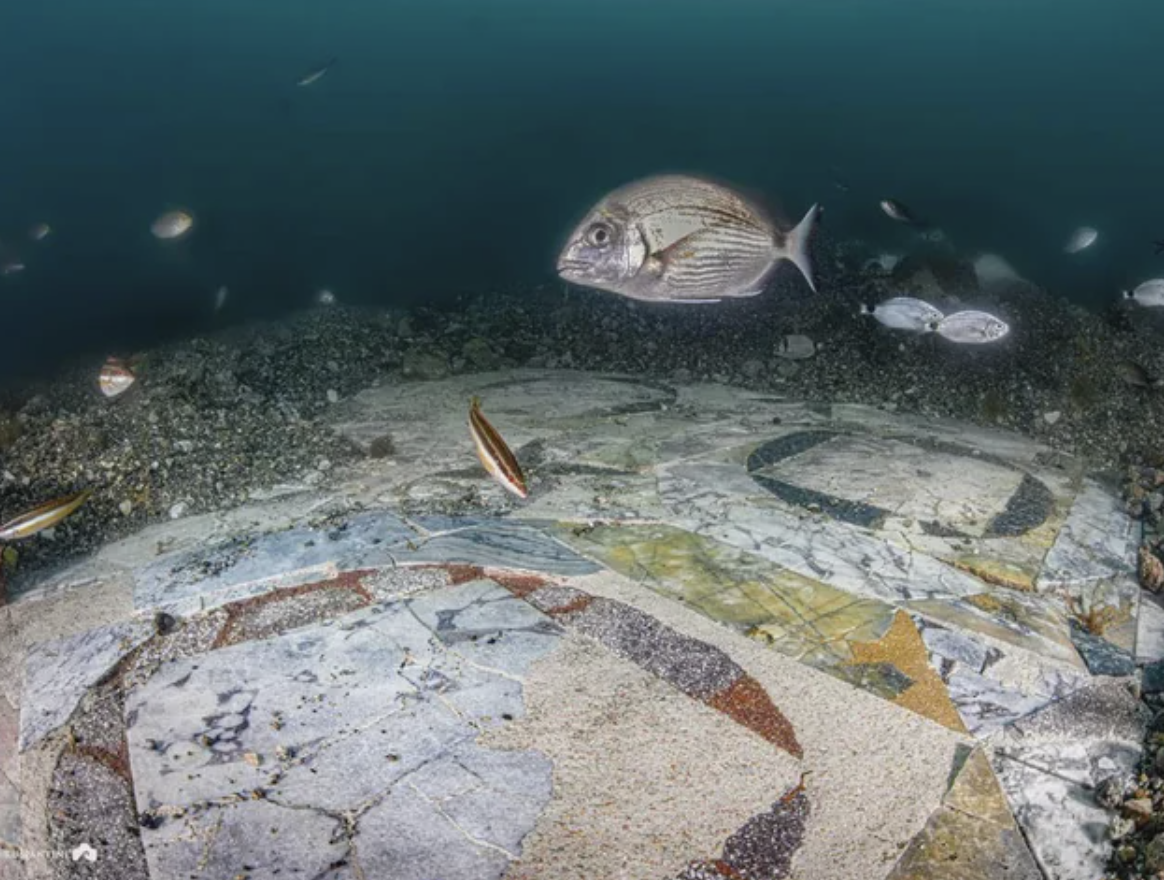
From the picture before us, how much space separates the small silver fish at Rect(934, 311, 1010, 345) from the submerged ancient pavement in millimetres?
1533

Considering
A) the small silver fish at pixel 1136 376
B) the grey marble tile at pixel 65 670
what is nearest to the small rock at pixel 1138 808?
the grey marble tile at pixel 65 670

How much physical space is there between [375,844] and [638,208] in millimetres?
2606

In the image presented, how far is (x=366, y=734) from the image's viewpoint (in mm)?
2971

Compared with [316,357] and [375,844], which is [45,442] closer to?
[316,357]

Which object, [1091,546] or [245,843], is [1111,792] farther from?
[245,843]

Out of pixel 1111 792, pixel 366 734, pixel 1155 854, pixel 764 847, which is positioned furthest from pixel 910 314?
pixel 366 734

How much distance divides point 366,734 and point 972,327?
5567 mm

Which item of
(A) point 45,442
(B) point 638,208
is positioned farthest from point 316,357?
(B) point 638,208

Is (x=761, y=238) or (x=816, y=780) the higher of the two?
(x=761, y=238)

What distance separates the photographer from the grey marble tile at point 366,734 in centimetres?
255

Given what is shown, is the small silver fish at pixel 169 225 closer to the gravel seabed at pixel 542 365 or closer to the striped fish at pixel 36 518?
the gravel seabed at pixel 542 365

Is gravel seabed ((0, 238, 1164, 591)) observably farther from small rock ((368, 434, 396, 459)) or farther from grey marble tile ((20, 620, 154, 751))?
grey marble tile ((20, 620, 154, 751))

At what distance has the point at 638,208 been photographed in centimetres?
347

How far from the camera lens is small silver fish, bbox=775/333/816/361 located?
9.05 m
